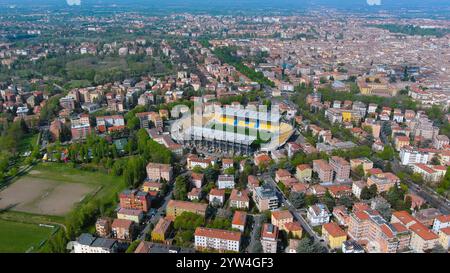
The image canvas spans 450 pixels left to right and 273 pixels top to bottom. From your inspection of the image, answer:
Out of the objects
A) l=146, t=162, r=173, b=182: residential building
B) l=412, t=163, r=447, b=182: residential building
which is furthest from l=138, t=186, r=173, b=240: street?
l=412, t=163, r=447, b=182: residential building

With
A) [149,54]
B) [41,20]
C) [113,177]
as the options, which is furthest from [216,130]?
[41,20]

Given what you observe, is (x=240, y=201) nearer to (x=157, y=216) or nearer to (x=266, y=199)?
(x=266, y=199)

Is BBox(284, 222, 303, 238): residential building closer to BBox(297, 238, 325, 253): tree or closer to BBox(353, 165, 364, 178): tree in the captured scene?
BBox(297, 238, 325, 253): tree

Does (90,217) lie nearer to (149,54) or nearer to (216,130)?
(216,130)

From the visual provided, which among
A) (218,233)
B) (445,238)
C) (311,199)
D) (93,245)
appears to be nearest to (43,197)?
(93,245)

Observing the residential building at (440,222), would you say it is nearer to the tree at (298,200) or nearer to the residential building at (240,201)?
the tree at (298,200)

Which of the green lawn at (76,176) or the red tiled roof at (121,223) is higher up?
the red tiled roof at (121,223)

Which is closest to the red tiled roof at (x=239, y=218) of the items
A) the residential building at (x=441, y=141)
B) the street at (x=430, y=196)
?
the street at (x=430, y=196)
